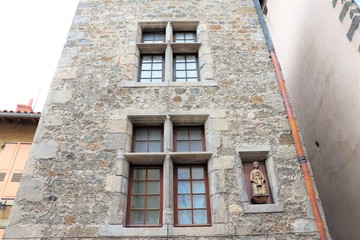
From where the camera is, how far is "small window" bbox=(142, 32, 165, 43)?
230 inches

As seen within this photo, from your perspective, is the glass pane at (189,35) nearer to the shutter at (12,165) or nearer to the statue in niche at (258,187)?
the statue in niche at (258,187)

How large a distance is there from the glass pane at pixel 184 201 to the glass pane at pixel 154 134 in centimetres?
94

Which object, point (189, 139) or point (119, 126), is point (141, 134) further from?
point (189, 139)

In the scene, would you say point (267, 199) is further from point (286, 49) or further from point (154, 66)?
point (286, 49)

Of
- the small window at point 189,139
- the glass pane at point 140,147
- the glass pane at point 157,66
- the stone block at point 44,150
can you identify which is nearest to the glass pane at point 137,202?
the glass pane at point 140,147

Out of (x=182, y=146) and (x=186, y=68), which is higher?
(x=186, y=68)

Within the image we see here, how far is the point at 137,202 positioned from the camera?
3.97m

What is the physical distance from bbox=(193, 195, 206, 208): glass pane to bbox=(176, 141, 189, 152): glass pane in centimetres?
67

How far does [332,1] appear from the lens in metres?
5.21

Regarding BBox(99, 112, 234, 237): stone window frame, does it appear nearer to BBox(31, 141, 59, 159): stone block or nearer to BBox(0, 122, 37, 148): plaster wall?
BBox(31, 141, 59, 159): stone block

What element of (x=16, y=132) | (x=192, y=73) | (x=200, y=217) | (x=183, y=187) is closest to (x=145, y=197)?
(x=183, y=187)

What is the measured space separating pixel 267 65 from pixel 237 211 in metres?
2.44

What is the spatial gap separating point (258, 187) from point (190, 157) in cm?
90

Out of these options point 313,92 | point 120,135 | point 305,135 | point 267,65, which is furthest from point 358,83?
point 120,135
